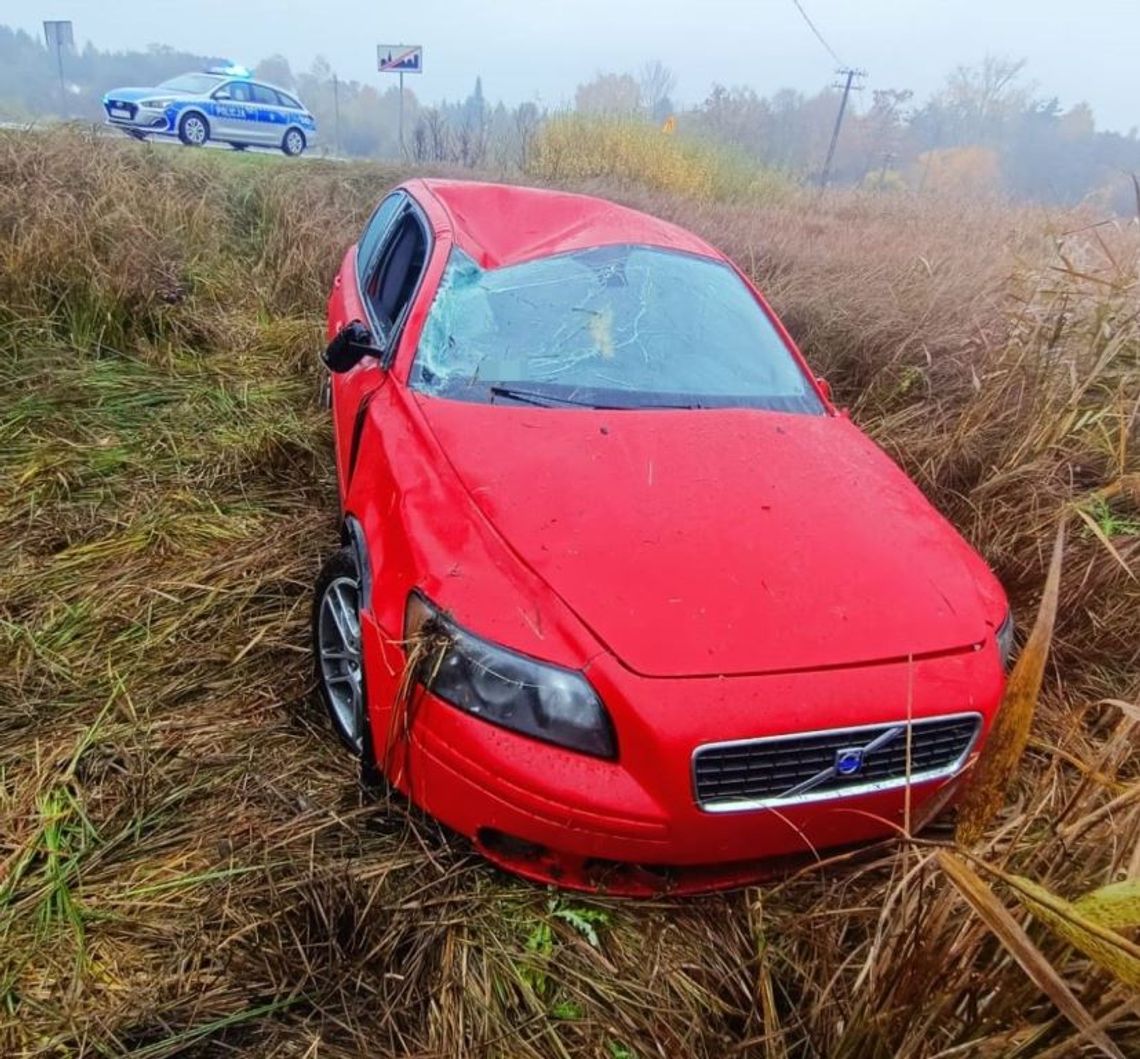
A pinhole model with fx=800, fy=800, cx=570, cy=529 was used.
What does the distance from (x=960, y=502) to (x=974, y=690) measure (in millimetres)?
1948

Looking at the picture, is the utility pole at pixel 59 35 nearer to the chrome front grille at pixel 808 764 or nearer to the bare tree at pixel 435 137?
the bare tree at pixel 435 137

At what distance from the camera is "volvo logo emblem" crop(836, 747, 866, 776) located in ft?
5.42

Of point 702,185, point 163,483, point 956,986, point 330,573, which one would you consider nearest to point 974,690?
point 956,986

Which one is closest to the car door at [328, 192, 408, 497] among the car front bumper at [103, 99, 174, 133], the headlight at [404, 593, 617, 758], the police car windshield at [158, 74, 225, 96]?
the headlight at [404, 593, 617, 758]

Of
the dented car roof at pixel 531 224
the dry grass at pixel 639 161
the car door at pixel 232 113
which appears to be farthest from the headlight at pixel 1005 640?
the car door at pixel 232 113

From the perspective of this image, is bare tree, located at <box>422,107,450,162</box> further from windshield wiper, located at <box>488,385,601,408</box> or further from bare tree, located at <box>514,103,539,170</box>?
windshield wiper, located at <box>488,385,601,408</box>

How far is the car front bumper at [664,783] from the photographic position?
1.58 m

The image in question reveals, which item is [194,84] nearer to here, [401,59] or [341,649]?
[401,59]

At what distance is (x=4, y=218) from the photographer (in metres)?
5.31

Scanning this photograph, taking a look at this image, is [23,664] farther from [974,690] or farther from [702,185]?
[702,185]

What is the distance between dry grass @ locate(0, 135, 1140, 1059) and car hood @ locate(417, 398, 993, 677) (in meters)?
0.40

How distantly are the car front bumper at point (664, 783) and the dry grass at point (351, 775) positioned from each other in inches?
4.6

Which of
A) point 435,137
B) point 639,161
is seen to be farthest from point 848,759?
point 435,137

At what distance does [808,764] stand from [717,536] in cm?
58
